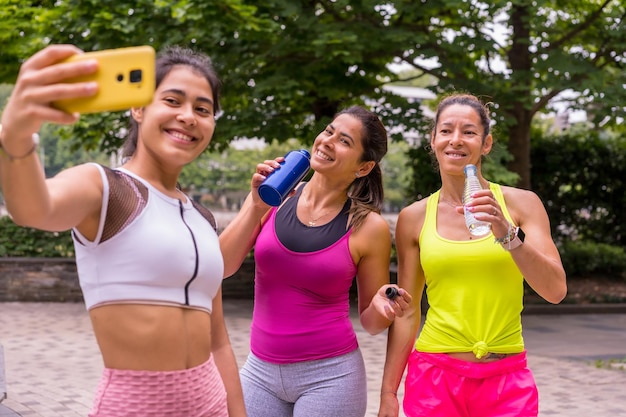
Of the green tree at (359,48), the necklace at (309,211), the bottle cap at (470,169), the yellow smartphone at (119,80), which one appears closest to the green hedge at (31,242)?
the green tree at (359,48)

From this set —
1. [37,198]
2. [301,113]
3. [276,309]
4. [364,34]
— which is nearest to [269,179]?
[276,309]

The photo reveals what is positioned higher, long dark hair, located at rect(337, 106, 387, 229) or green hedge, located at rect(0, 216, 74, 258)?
long dark hair, located at rect(337, 106, 387, 229)

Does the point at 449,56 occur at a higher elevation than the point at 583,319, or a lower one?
higher

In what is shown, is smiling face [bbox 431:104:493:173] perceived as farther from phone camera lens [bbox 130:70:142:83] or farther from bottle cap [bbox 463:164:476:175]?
phone camera lens [bbox 130:70:142:83]

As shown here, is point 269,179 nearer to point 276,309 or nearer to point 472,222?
point 276,309

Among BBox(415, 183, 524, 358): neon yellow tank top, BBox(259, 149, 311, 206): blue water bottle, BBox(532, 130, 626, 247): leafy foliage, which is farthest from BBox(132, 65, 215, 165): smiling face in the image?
BBox(532, 130, 626, 247): leafy foliage

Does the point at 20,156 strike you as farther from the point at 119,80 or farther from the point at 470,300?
the point at 470,300

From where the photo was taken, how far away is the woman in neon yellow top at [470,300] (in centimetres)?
310

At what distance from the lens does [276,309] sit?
3262 millimetres

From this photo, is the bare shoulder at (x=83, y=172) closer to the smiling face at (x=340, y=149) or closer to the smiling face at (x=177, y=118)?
the smiling face at (x=177, y=118)

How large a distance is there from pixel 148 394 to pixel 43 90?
861 mm

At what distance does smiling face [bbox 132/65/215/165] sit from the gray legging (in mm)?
1283

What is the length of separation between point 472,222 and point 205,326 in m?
1.10

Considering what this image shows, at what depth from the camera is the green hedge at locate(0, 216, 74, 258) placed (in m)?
15.5
